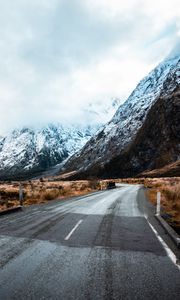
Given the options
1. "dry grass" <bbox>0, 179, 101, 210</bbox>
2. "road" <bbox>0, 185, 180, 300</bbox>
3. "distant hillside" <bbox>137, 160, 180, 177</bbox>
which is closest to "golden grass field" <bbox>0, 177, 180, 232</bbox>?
"dry grass" <bbox>0, 179, 101, 210</bbox>

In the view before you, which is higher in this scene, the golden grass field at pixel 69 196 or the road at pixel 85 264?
the golden grass field at pixel 69 196

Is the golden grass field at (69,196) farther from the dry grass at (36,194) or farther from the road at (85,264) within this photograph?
the road at (85,264)

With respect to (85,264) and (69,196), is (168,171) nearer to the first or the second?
(69,196)

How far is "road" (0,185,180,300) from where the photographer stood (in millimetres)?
6570

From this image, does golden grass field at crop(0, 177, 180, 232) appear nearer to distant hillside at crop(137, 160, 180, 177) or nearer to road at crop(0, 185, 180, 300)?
road at crop(0, 185, 180, 300)

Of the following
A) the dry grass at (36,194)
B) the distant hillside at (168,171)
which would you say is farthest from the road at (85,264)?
the distant hillside at (168,171)

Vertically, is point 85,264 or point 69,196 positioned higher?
point 69,196

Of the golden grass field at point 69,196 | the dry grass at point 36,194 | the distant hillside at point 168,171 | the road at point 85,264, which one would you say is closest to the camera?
the road at point 85,264

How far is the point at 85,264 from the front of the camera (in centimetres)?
851

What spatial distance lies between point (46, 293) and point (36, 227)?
7879 millimetres

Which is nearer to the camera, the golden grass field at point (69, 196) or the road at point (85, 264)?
the road at point (85, 264)

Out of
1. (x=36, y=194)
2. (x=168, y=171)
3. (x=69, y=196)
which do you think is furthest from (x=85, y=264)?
(x=168, y=171)

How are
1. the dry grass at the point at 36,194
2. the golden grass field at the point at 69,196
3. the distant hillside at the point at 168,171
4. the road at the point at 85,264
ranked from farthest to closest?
the distant hillside at the point at 168,171, the dry grass at the point at 36,194, the golden grass field at the point at 69,196, the road at the point at 85,264

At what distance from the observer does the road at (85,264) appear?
21.6 ft
